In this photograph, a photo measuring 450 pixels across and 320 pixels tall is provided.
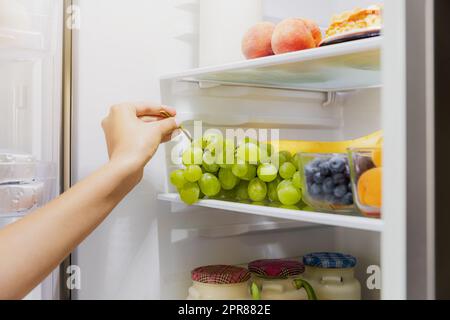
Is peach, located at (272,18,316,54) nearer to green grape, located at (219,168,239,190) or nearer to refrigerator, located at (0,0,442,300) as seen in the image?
refrigerator, located at (0,0,442,300)

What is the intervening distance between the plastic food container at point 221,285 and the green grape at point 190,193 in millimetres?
175

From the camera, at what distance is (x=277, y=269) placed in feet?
3.95

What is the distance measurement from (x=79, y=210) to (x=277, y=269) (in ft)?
1.66

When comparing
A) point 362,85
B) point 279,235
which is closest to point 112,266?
point 279,235

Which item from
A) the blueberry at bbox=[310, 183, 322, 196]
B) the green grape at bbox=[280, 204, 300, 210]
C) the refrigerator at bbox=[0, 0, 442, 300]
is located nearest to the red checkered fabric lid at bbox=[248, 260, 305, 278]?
the refrigerator at bbox=[0, 0, 442, 300]

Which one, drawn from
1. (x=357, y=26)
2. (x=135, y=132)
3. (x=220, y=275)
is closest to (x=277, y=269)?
(x=220, y=275)

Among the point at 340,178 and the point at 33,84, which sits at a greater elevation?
the point at 33,84

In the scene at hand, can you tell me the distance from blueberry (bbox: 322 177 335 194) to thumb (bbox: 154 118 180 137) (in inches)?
14.1

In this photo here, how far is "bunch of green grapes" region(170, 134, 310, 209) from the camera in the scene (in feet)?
3.61

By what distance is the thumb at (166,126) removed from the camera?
3.51 feet

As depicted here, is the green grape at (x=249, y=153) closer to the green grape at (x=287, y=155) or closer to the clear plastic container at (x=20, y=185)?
the green grape at (x=287, y=155)

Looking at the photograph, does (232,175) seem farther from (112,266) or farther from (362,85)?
(362,85)

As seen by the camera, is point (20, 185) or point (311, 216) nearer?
point (311, 216)

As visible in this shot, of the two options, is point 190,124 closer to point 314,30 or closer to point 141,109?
point 141,109
